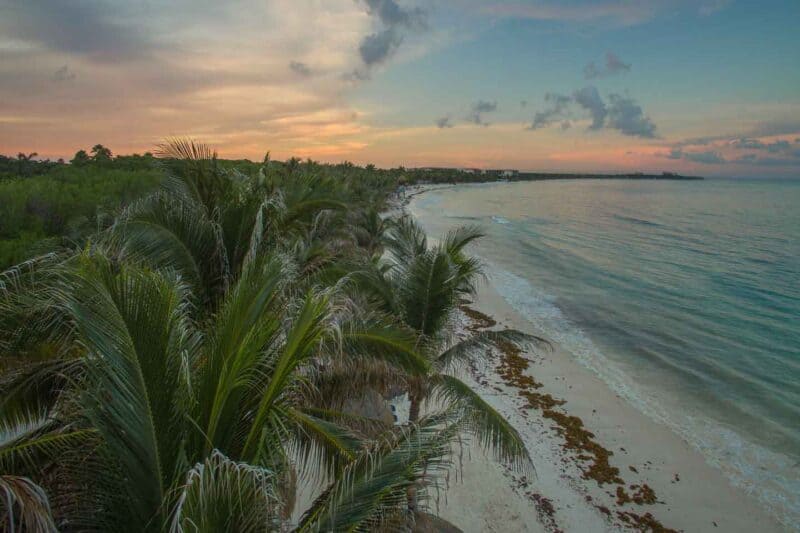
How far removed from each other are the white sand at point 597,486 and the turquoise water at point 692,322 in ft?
2.58

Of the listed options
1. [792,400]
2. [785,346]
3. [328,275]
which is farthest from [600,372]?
[328,275]

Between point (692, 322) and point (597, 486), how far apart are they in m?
15.9

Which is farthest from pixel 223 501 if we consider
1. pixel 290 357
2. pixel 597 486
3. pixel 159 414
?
pixel 597 486

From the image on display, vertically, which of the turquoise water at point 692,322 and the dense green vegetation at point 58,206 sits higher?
the dense green vegetation at point 58,206

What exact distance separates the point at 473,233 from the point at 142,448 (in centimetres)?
736

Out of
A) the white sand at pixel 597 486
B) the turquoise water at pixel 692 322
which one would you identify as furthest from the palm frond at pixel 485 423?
the turquoise water at pixel 692 322

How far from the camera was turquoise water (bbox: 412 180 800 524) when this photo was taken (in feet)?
41.0

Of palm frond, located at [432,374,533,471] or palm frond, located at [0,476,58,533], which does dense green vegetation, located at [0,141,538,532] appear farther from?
palm frond, located at [432,374,533,471]

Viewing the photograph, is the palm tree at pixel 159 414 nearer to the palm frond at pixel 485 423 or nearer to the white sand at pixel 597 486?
the palm frond at pixel 485 423

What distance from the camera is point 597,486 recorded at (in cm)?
969

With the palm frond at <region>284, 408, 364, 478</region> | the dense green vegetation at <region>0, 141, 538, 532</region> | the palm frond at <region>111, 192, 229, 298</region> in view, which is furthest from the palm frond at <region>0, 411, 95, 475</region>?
the palm frond at <region>111, 192, 229, 298</region>

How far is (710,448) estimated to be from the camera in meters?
11.7

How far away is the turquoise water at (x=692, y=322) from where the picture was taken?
12.5 m

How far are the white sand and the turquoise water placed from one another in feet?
2.58
